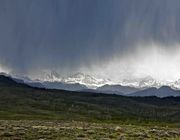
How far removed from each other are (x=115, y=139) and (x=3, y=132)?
41.4ft

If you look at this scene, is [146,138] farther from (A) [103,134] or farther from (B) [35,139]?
(B) [35,139]

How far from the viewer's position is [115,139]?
1431 inches

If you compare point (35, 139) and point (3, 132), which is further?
point (3, 132)

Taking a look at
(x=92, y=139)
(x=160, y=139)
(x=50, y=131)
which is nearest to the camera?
(x=92, y=139)

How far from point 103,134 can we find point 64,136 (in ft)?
15.0

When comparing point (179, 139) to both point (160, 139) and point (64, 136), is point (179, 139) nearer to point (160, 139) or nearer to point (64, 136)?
point (160, 139)

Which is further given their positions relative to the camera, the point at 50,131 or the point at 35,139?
the point at 50,131

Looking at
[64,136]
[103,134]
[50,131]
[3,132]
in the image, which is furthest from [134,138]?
[3,132]

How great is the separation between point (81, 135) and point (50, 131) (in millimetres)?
5050

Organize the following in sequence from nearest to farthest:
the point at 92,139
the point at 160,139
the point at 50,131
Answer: the point at 92,139
the point at 160,139
the point at 50,131

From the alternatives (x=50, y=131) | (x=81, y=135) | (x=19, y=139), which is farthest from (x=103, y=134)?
(x=19, y=139)

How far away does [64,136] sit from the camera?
3850cm

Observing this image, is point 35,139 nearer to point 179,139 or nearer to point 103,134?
point 103,134

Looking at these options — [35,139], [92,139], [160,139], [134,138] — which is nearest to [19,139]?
[35,139]
